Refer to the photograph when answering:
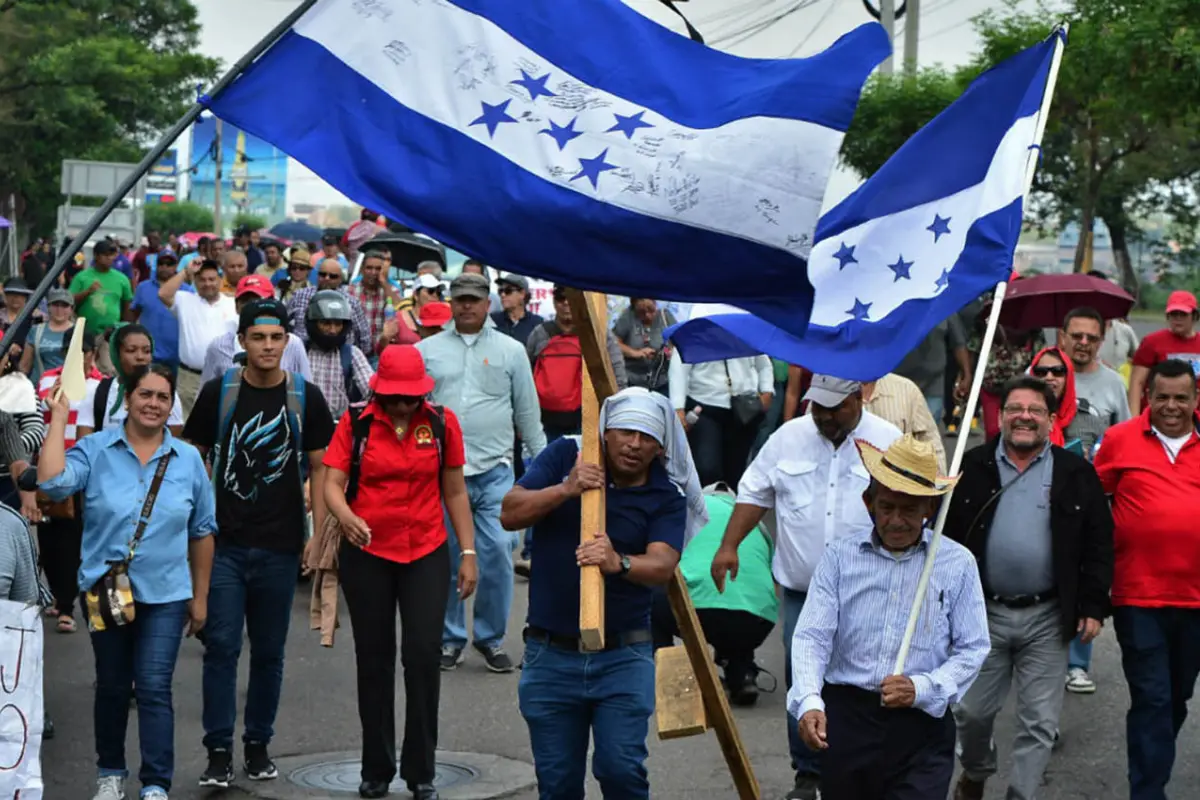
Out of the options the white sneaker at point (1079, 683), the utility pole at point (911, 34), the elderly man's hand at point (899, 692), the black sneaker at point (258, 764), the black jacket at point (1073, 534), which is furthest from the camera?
the utility pole at point (911, 34)

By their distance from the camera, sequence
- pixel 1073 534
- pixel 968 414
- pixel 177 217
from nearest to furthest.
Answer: pixel 968 414
pixel 1073 534
pixel 177 217

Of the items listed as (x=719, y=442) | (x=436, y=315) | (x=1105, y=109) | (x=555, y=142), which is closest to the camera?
(x=555, y=142)

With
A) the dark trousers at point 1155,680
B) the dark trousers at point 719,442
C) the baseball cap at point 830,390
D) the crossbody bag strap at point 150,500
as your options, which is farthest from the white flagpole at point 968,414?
the dark trousers at point 719,442

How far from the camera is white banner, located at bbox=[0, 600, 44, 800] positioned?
21.5 feet

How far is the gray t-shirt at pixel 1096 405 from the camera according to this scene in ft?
35.7

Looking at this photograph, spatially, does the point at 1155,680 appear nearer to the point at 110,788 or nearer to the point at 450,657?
the point at 450,657

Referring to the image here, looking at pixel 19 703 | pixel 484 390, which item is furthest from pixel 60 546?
pixel 19 703

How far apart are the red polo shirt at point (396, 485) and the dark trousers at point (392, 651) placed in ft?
0.27

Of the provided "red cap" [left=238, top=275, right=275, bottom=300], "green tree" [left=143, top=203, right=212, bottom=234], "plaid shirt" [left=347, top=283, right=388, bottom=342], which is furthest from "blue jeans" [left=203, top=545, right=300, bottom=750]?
"green tree" [left=143, top=203, right=212, bottom=234]

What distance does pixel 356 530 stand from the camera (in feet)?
28.5

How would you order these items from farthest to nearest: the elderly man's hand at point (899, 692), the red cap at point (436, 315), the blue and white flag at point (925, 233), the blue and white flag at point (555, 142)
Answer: the red cap at point (436, 315) < the blue and white flag at point (925, 233) < the elderly man's hand at point (899, 692) < the blue and white flag at point (555, 142)

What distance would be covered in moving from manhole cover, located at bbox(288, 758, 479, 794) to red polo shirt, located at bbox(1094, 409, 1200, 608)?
9.69 feet

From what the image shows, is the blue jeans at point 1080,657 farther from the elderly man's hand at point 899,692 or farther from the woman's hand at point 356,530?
the elderly man's hand at point 899,692

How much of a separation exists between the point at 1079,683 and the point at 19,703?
626cm
